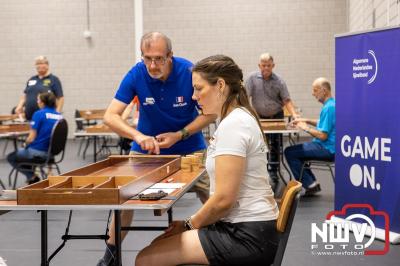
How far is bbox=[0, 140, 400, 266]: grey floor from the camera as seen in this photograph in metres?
4.12

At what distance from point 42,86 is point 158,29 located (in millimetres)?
4606

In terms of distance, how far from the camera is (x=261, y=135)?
92.9 inches

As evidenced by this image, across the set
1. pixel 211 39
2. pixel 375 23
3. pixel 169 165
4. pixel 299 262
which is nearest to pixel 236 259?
pixel 169 165

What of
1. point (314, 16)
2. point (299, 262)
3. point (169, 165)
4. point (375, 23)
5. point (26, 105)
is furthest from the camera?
point (314, 16)

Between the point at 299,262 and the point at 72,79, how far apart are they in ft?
32.3

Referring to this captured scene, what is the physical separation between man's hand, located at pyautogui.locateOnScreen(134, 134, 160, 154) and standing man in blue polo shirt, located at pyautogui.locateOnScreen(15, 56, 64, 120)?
200 inches

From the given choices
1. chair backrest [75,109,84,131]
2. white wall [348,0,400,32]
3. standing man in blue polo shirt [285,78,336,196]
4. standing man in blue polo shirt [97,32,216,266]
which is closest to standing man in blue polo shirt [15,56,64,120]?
chair backrest [75,109,84,131]

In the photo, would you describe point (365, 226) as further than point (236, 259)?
Yes

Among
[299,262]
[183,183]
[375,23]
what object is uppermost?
[375,23]

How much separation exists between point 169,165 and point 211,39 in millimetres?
9853

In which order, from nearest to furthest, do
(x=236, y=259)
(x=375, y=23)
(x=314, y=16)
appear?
(x=236, y=259)
(x=375, y=23)
(x=314, y=16)

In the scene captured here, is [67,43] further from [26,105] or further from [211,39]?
[26,105]

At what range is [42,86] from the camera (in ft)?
28.4

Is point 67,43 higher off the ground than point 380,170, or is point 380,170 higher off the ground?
point 67,43
